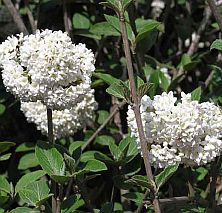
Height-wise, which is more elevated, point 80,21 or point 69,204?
point 80,21

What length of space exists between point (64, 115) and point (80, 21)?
576 millimetres

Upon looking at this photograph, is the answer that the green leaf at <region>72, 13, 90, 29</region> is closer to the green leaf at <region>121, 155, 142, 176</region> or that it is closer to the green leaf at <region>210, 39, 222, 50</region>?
the green leaf at <region>121, 155, 142, 176</region>

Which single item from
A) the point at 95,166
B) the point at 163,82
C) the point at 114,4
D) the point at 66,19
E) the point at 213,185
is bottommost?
the point at 213,185

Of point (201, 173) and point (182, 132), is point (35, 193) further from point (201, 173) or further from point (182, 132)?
point (201, 173)

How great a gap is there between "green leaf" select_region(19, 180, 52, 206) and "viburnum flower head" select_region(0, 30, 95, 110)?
25 centimetres

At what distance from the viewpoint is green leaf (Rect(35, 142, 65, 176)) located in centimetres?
184

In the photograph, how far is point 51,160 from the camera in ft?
6.08

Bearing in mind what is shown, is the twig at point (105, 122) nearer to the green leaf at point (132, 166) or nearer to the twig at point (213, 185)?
the green leaf at point (132, 166)

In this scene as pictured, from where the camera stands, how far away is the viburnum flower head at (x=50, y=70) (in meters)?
1.74

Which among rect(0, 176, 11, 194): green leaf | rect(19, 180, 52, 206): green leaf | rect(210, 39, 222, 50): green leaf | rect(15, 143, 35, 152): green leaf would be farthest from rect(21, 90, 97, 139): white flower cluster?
rect(210, 39, 222, 50): green leaf

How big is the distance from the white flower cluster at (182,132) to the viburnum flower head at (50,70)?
0.72ft

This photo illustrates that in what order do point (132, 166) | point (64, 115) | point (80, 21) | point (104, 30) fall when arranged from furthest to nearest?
point (80, 21), point (104, 30), point (64, 115), point (132, 166)

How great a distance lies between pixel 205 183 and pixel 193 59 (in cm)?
52

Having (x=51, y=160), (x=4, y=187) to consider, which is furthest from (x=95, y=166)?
(x=4, y=187)
